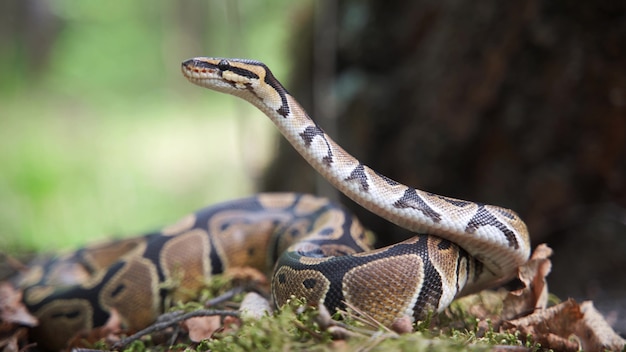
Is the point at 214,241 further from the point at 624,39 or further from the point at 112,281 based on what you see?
the point at 624,39

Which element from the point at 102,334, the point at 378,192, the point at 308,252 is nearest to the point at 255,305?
the point at 308,252

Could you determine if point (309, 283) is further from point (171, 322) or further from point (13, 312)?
point (13, 312)

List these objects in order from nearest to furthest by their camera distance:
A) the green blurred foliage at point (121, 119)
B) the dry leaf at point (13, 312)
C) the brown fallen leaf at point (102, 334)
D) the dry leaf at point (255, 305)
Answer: the dry leaf at point (255, 305) → the brown fallen leaf at point (102, 334) → the dry leaf at point (13, 312) → the green blurred foliage at point (121, 119)

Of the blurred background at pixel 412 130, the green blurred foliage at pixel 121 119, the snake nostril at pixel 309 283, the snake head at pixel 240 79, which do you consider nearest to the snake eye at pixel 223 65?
the snake head at pixel 240 79

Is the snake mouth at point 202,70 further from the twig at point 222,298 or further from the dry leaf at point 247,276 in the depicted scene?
the dry leaf at point 247,276

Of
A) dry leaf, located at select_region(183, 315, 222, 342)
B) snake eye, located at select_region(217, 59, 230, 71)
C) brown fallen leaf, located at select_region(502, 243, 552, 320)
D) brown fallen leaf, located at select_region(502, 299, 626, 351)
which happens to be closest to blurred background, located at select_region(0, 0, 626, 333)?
brown fallen leaf, located at select_region(502, 299, 626, 351)

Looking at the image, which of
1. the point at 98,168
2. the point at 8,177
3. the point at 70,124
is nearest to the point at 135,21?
the point at 70,124
